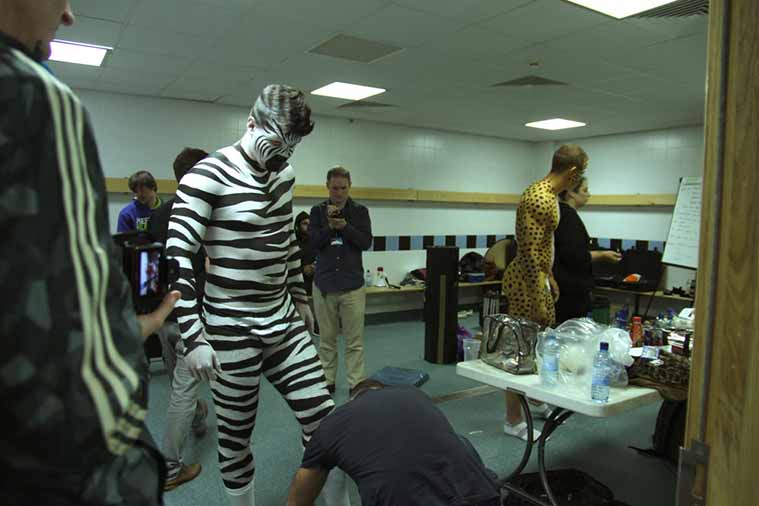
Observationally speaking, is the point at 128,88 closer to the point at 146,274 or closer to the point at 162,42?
the point at 162,42

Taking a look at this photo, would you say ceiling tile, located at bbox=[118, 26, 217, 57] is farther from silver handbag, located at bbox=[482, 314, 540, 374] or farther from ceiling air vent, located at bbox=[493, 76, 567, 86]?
silver handbag, located at bbox=[482, 314, 540, 374]

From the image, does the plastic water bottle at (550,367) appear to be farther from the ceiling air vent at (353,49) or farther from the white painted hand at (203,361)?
the ceiling air vent at (353,49)

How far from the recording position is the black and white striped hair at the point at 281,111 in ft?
5.80

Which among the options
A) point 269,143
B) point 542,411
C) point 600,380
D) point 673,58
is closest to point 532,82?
→ point 673,58

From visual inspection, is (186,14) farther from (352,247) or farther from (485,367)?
(485,367)

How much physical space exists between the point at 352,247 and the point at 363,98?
84.3 inches

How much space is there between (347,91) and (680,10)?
283cm

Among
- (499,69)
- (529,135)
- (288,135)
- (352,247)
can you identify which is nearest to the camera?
(288,135)

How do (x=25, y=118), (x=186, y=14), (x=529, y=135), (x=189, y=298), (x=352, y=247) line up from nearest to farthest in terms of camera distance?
(x=25, y=118) < (x=189, y=298) < (x=186, y=14) < (x=352, y=247) < (x=529, y=135)

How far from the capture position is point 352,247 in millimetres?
3730

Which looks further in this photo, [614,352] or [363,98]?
[363,98]

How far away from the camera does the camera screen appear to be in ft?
2.65

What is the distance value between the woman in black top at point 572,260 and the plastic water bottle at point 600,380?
41.5 inches

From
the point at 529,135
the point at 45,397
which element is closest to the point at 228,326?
the point at 45,397
